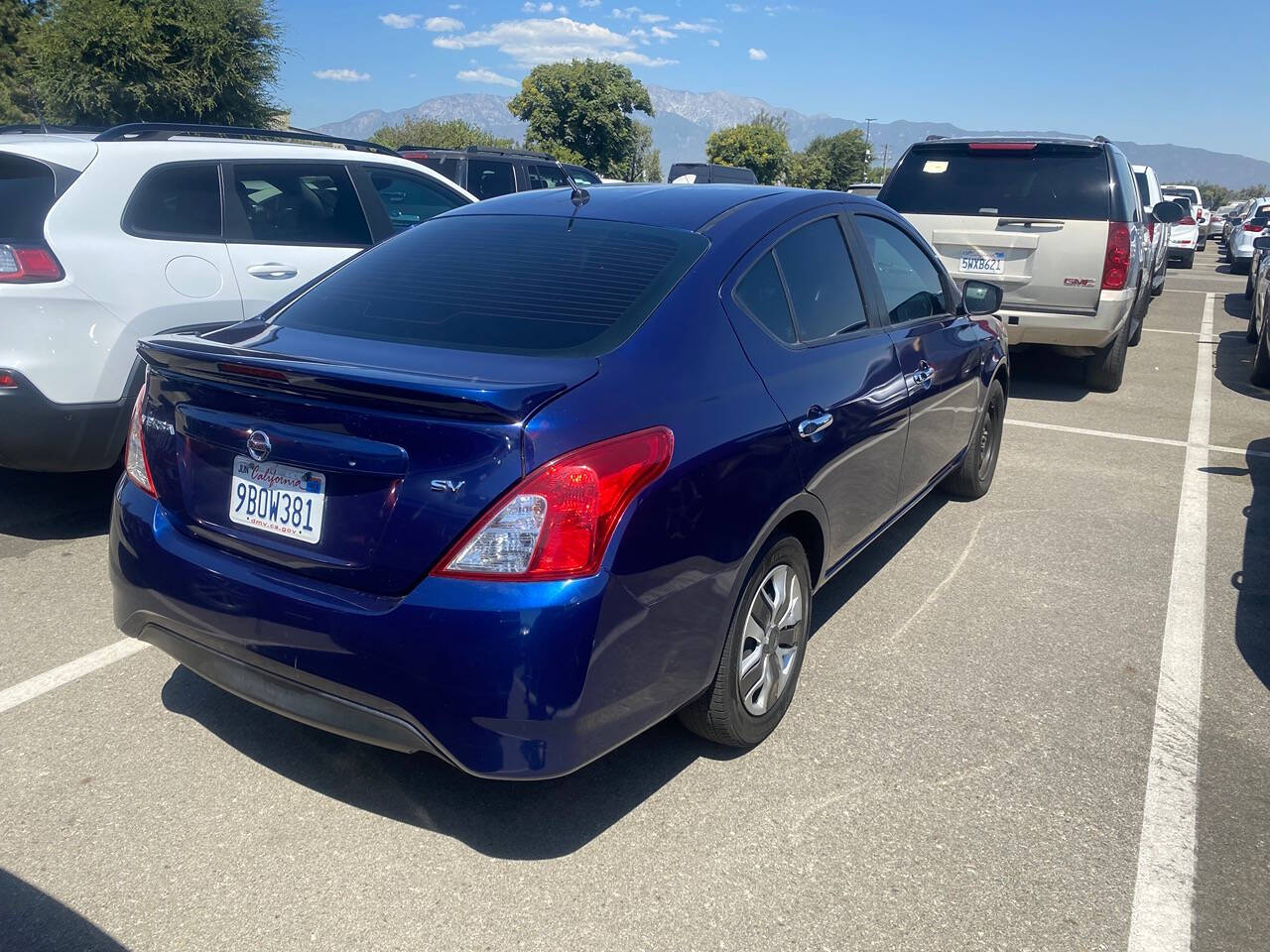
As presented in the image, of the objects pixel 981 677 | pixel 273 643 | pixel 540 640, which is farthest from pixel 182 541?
pixel 981 677

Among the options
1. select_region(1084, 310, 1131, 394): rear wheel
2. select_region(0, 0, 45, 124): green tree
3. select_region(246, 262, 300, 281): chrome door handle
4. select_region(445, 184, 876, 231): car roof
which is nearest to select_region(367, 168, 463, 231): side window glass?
select_region(246, 262, 300, 281): chrome door handle

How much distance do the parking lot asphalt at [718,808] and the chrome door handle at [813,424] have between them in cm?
97

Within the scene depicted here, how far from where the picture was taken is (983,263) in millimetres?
8164

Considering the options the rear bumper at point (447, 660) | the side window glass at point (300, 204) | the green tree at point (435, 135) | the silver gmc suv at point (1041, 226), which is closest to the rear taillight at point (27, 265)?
the side window glass at point (300, 204)

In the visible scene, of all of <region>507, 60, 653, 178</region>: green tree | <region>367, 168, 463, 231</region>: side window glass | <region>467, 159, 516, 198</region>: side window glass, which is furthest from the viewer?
<region>507, 60, 653, 178</region>: green tree

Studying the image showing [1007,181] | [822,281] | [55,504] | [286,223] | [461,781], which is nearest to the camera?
[461,781]

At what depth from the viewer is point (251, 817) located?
2768 mm

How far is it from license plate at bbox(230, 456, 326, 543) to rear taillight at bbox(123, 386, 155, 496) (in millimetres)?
428

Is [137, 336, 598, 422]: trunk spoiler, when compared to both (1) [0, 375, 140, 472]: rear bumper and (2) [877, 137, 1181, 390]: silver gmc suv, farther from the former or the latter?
(2) [877, 137, 1181, 390]: silver gmc suv

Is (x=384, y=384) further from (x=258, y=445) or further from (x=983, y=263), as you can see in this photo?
(x=983, y=263)

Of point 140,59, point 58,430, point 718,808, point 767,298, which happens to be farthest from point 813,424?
point 140,59

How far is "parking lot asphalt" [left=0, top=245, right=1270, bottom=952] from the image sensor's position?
7.98ft

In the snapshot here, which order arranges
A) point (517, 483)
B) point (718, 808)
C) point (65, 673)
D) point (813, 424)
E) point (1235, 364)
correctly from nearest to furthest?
point (517, 483) → point (718, 808) → point (813, 424) → point (65, 673) → point (1235, 364)

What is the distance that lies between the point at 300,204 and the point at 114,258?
134 centimetres
